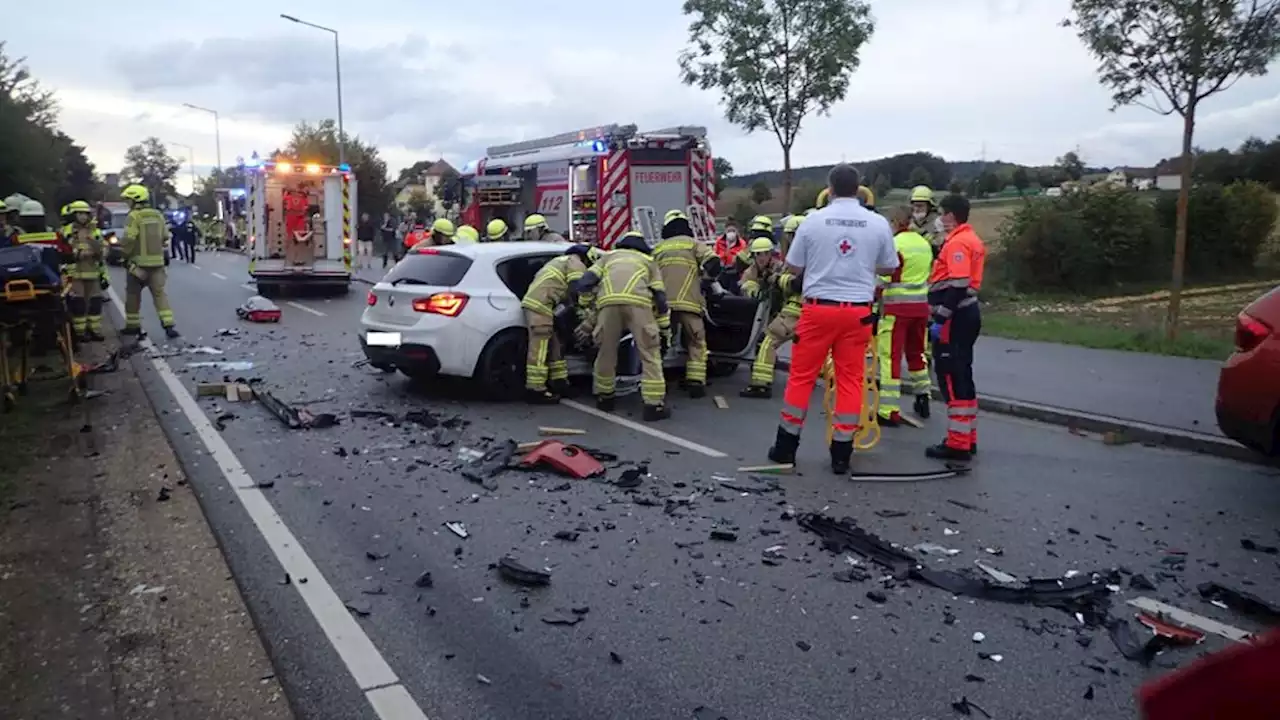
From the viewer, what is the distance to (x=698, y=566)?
5.26 meters

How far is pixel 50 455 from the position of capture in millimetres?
7641

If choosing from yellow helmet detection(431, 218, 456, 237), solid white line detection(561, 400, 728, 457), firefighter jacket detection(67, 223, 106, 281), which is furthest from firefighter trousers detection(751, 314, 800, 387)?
firefighter jacket detection(67, 223, 106, 281)

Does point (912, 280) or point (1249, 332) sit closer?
point (1249, 332)

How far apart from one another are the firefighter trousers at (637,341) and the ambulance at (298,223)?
14.4 metres

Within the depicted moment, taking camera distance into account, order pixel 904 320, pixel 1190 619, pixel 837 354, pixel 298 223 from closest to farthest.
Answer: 1. pixel 1190 619
2. pixel 837 354
3. pixel 904 320
4. pixel 298 223

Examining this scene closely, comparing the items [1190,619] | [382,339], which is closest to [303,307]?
[382,339]

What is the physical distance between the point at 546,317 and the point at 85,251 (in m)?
7.61

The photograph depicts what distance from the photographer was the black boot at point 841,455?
713 cm

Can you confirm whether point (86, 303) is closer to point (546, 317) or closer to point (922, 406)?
point (546, 317)

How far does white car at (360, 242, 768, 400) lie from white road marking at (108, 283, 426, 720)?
221 centimetres

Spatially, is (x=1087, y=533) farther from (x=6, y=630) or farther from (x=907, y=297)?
(x=6, y=630)

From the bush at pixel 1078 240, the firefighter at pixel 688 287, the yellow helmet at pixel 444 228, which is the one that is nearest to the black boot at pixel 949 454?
the firefighter at pixel 688 287

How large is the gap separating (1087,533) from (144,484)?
19.5 feet

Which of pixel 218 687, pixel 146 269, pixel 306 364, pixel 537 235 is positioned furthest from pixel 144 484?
pixel 146 269
